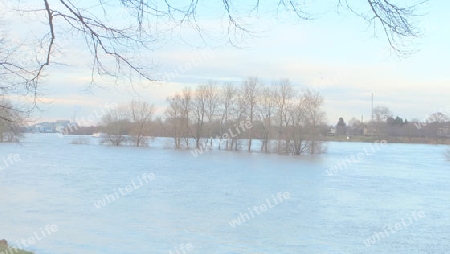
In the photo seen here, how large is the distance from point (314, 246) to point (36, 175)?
13291 mm

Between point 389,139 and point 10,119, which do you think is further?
point 389,139

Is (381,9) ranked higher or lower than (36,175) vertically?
higher

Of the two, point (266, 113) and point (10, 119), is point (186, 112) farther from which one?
point (10, 119)

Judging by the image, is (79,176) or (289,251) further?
(79,176)

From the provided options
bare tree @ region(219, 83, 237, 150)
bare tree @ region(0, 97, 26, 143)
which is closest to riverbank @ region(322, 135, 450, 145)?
bare tree @ region(219, 83, 237, 150)

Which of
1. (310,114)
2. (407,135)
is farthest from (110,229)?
(407,135)

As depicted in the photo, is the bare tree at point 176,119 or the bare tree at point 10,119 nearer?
the bare tree at point 10,119

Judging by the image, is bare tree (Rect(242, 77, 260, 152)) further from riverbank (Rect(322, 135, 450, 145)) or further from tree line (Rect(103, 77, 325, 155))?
riverbank (Rect(322, 135, 450, 145))

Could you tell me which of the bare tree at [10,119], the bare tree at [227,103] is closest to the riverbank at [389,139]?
the bare tree at [227,103]

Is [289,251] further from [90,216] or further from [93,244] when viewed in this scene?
[90,216]

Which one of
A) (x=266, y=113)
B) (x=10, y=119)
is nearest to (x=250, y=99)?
(x=266, y=113)

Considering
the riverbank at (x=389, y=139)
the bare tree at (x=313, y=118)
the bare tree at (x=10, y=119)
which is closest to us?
the bare tree at (x=10, y=119)

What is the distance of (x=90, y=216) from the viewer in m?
10.5

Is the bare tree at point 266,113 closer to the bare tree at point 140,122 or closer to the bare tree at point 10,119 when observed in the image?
the bare tree at point 140,122
